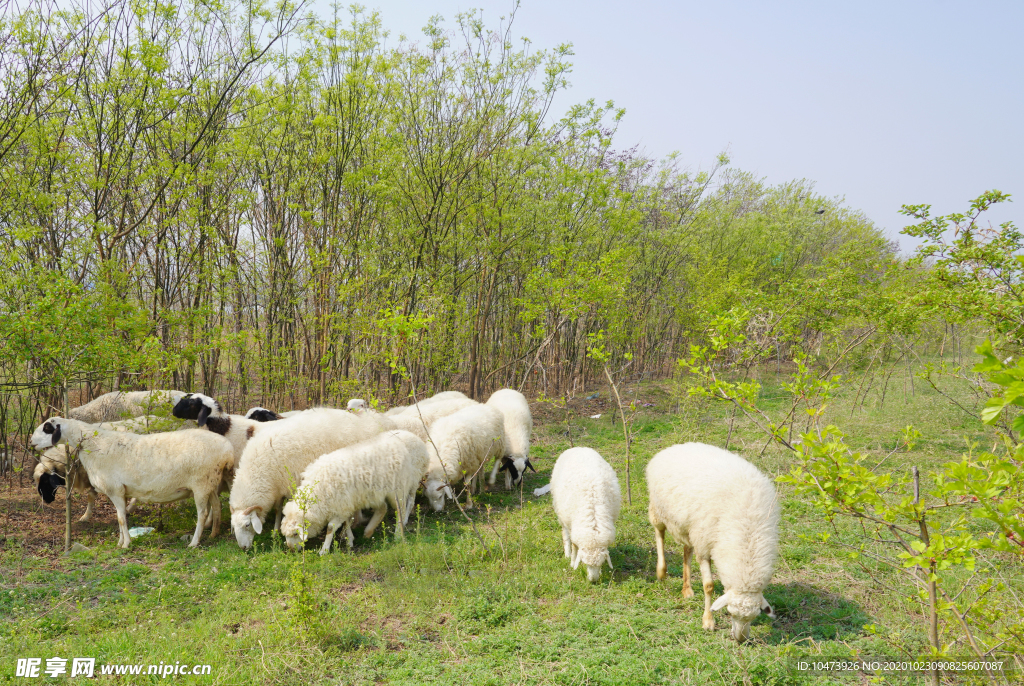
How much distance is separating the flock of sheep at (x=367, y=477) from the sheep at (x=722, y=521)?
11mm

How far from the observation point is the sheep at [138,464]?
20.1 feet

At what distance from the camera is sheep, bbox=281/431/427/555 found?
19.7ft

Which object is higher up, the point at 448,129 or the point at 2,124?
the point at 448,129

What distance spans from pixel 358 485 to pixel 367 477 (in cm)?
14

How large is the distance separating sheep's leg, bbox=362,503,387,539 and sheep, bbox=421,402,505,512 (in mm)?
809

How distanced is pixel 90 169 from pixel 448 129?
20.1 feet

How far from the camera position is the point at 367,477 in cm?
640

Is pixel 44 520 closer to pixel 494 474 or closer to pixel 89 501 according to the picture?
pixel 89 501

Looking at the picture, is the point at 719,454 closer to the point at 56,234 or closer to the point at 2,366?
the point at 2,366

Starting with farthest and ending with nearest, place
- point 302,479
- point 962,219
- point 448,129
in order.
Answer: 1. point 448,129
2. point 302,479
3. point 962,219

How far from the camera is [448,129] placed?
1105cm

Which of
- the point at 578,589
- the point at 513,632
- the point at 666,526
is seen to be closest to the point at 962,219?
the point at 666,526

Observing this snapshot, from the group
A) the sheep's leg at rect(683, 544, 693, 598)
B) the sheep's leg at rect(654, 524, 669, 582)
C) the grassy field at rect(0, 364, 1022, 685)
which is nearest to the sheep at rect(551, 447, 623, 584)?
the grassy field at rect(0, 364, 1022, 685)

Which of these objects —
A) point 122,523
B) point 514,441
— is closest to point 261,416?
point 122,523
